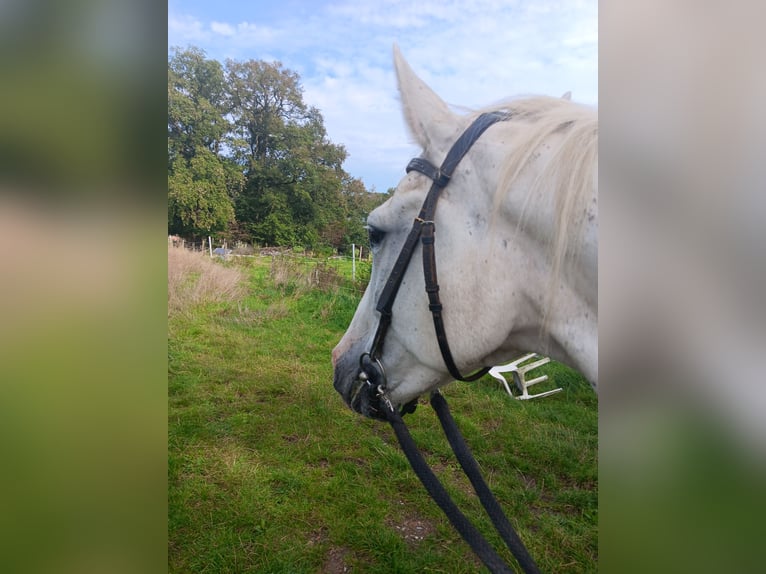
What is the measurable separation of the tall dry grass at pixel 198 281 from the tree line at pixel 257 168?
1.23 ft

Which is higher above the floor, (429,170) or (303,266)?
(429,170)

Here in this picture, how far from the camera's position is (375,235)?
1116 mm

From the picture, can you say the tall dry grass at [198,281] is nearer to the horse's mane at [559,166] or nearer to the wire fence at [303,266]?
the wire fence at [303,266]

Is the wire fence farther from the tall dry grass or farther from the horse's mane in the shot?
the horse's mane

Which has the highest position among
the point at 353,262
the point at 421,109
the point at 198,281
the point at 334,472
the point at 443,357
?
the point at 421,109

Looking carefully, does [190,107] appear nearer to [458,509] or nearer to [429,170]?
[429,170]

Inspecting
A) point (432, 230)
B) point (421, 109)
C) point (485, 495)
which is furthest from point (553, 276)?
point (485, 495)

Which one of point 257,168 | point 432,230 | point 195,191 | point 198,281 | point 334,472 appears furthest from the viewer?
point 257,168

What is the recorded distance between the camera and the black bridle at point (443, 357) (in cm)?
95

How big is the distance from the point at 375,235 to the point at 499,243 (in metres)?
0.38

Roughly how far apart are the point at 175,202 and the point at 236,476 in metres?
2.21

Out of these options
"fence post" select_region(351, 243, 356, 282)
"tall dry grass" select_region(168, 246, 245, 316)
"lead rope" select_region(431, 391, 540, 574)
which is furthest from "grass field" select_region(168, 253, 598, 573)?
"fence post" select_region(351, 243, 356, 282)

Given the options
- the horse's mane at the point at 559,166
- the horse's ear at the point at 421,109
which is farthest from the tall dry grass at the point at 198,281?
the horse's mane at the point at 559,166
